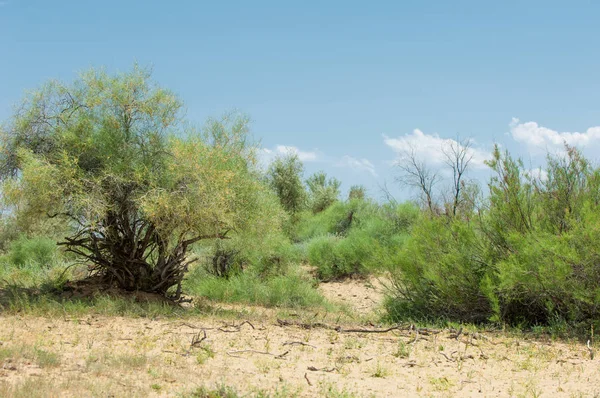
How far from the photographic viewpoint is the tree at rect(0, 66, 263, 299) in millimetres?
12133

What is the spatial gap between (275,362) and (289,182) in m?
32.8

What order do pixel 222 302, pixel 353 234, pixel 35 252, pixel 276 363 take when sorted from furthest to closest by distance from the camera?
pixel 353 234 < pixel 35 252 < pixel 222 302 < pixel 276 363

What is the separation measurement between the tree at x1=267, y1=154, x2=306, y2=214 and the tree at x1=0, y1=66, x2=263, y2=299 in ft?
84.5

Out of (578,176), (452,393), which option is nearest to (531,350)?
(452,393)

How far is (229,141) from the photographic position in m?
14.4

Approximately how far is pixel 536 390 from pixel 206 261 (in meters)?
17.2

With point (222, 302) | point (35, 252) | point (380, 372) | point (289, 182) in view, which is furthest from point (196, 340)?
point (289, 182)

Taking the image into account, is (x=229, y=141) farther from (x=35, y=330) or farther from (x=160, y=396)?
(x=160, y=396)

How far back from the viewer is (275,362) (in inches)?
309

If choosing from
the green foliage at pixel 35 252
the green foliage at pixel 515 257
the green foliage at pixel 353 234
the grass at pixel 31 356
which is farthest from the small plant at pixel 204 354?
the green foliage at pixel 35 252

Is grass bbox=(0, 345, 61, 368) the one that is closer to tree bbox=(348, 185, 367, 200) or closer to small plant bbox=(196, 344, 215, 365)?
small plant bbox=(196, 344, 215, 365)

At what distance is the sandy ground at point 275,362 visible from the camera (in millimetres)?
6637

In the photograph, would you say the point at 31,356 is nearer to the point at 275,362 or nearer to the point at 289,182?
the point at 275,362

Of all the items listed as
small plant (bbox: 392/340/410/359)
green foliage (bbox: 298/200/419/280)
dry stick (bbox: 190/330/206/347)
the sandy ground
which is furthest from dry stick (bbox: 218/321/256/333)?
green foliage (bbox: 298/200/419/280)
